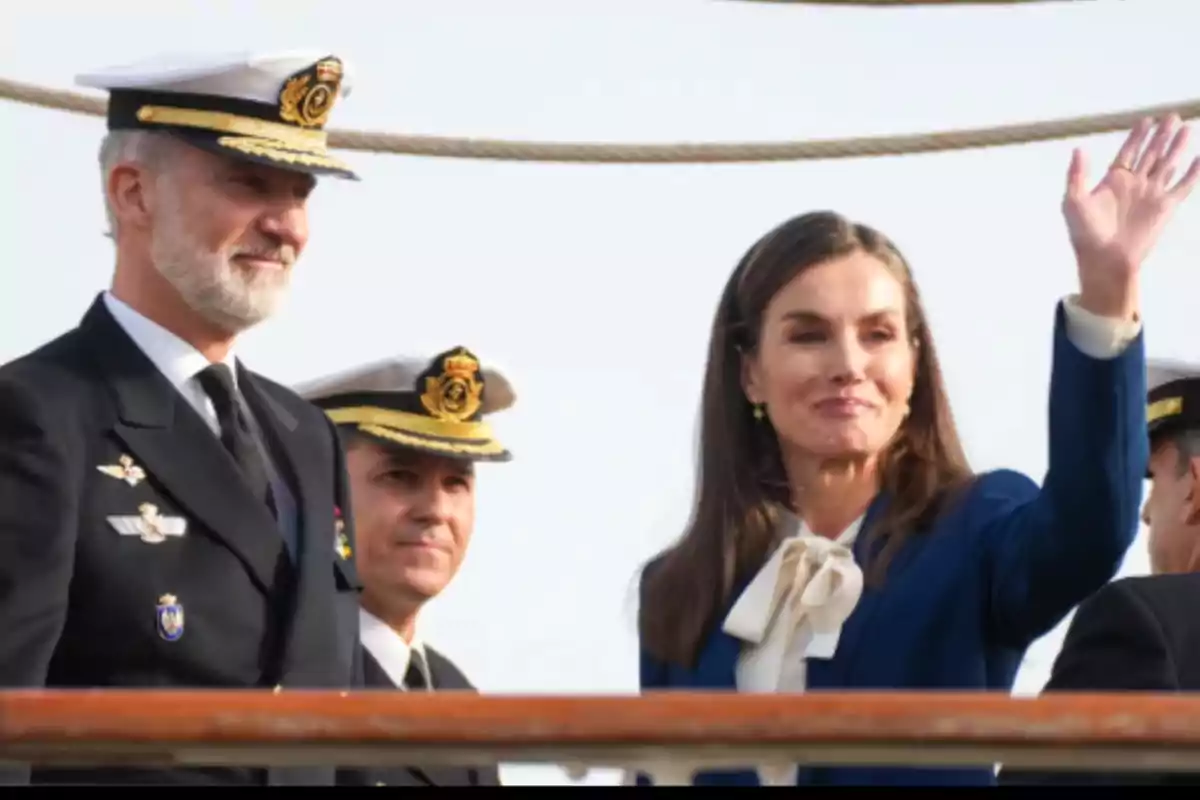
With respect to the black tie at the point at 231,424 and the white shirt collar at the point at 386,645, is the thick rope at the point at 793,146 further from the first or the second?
the black tie at the point at 231,424

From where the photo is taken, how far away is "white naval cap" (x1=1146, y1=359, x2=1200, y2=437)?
19.8ft

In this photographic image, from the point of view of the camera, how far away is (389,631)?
255 inches

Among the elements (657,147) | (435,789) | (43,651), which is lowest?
(435,789)

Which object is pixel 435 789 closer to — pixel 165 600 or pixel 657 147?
pixel 165 600

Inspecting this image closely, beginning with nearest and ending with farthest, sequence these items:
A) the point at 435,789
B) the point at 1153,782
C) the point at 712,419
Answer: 1. the point at 435,789
2. the point at 1153,782
3. the point at 712,419

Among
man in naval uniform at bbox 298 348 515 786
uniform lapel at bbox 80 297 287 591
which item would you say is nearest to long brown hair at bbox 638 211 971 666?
uniform lapel at bbox 80 297 287 591

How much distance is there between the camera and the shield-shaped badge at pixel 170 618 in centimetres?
459

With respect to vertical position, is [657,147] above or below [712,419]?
above

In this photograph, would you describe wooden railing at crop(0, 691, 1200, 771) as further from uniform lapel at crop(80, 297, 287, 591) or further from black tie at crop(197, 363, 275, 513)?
black tie at crop(197, 363, 275, 513)

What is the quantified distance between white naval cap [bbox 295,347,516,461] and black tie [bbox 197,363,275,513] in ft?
6.89

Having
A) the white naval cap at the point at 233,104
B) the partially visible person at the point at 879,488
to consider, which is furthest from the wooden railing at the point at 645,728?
the white naval cap at the point at 233,104

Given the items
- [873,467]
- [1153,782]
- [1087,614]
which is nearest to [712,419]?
[873,467]

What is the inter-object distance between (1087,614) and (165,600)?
1.49 m

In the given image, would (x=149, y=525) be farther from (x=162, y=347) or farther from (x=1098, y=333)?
(x=1098, y=333)
